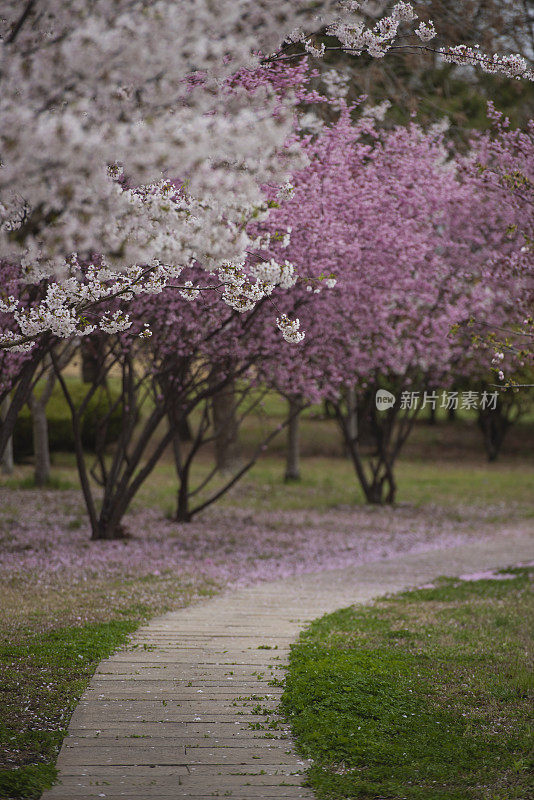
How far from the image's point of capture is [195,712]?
5309mm

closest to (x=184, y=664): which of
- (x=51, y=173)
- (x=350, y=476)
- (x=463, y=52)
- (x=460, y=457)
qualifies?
(x=51, y=173)

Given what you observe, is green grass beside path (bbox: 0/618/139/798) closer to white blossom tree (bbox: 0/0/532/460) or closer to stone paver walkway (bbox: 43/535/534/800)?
stone paver walkway (bbox: 43/535/534/800)

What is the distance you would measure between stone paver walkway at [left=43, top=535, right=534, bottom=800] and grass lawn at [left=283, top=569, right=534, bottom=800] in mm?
221

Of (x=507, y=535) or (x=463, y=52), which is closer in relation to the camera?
(x=463, y=52)

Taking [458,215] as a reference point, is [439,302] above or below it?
below

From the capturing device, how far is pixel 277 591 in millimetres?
9195

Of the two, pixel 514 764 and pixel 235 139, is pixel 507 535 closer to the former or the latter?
pixel 514 764

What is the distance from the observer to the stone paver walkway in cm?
429

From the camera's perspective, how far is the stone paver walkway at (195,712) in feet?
14.1

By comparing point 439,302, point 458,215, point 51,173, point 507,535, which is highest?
point 458,215

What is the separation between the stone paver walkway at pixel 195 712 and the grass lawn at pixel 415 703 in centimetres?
22

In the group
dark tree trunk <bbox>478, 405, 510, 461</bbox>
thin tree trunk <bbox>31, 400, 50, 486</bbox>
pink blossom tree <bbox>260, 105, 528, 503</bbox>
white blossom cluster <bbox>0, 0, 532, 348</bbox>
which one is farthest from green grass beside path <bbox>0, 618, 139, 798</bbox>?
dark tree trunk <bbox>478, 405, 510, 461</bbox>

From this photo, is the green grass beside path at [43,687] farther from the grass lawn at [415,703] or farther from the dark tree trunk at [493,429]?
the dark tree trunk at [493,429]

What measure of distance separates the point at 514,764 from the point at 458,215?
10900 millimetres
